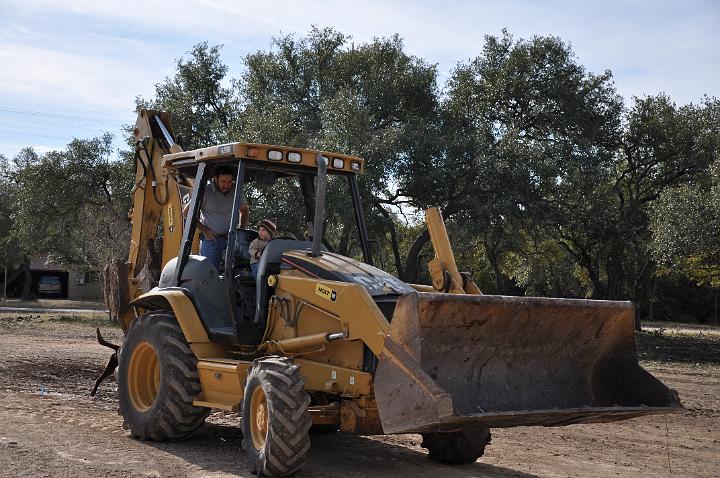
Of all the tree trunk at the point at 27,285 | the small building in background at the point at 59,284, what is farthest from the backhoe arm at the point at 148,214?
the small building in background at the point at 59,284

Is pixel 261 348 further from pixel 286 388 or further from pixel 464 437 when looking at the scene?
pixel 464 437

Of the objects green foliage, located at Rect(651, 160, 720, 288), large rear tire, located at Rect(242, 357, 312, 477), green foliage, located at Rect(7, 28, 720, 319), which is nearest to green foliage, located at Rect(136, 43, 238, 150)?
green foliage, located at Rect(7, 28, 720, 319)

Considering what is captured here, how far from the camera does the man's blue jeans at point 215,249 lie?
9.20m

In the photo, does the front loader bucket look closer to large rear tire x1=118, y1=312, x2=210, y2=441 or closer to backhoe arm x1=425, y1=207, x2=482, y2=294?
backhoe arm x1=425, y1=207, x2=482, y2=294

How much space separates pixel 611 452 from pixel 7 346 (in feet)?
44.6

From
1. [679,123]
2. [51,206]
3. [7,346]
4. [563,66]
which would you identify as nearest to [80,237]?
[51,206]

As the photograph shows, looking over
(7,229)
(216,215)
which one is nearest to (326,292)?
(216,215)

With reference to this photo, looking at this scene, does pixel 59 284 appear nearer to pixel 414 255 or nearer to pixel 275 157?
pixel 414 255

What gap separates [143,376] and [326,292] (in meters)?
2.87

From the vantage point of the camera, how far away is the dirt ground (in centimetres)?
779

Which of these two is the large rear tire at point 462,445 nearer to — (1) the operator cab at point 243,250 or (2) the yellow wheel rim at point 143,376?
(1) the operator cab at point 243,250

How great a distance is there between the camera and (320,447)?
9.08 metres

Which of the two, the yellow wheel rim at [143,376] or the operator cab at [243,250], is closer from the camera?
the operator cab at [243,250]

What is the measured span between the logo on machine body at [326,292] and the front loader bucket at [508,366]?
735 millimetres
